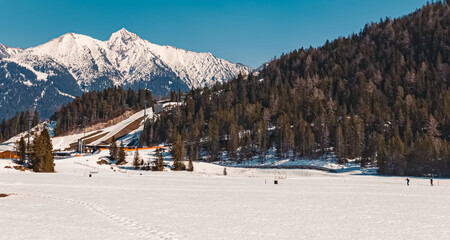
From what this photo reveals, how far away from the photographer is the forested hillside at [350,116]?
91.1 m

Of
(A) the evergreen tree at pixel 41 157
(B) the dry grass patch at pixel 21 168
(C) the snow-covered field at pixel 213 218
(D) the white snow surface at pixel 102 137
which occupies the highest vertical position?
(D) the white snow surface at pixel 102 137

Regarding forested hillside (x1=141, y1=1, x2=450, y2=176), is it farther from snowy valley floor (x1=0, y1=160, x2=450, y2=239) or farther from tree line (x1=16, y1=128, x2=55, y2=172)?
snowy valley floor (x1=0, y1=160, x2=450, y2=239)

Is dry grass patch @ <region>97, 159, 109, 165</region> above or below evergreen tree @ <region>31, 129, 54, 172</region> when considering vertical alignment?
below

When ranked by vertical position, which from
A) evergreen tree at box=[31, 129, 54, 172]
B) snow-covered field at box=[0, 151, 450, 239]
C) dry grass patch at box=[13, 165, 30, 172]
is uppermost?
evergreen tree at box=[31, 129, 54, 172]

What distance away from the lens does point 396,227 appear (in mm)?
17938

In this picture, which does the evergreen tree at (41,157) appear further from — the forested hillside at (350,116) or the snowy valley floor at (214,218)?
the forested hillside at (350,116)

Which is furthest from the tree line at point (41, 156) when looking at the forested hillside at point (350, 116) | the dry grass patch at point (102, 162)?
the forested hillside at point (350, 116)

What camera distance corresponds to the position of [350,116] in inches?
4936

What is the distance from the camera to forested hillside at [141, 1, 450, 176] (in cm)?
9106

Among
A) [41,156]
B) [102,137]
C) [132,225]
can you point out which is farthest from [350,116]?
[132,225]

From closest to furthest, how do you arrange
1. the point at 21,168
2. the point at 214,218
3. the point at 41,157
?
the point at 214,218 < the point at 41,157 < the point at 21,168

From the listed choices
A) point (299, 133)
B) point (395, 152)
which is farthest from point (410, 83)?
point (395, 152)

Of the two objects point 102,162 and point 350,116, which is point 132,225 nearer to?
point 102,162

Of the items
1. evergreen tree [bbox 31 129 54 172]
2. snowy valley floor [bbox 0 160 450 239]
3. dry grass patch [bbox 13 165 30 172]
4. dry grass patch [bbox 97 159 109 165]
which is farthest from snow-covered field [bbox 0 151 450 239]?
dry grass patch [bbox 97 159 109 165]
